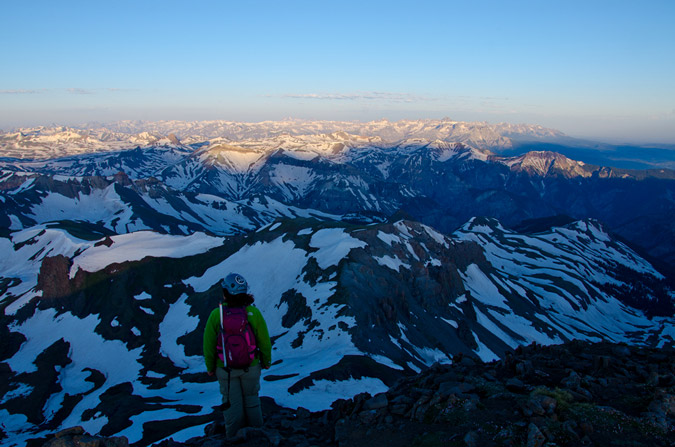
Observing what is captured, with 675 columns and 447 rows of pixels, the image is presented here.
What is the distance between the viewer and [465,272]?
14388cm

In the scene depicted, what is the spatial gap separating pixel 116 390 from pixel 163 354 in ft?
42.8

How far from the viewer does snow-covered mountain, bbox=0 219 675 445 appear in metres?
55.0

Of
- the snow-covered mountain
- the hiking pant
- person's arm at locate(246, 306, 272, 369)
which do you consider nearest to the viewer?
person's arm at locate(246, 306, 272, 369)

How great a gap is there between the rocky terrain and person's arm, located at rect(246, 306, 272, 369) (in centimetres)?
302

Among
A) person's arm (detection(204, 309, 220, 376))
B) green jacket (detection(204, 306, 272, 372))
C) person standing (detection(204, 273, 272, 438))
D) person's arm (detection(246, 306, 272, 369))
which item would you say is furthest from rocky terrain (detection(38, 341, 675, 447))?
person's arm (detection(204, 309, 220, 376))

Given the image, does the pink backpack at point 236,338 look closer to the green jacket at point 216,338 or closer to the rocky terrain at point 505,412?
the green jacket at point 216,338

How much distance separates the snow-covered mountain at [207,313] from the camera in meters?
55.0

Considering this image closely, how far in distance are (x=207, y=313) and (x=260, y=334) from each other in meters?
86.0

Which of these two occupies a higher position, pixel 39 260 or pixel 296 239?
pixel 296 239

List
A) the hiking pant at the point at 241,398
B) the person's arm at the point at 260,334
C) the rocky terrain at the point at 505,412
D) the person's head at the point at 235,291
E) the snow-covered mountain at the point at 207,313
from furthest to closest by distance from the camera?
the snow-covered mountain at the point at 207,313, the hiking pant at the point at 241,398, the person's arm at the point at 260,334, the person's head at the point at 235,291, the rocky terrain at the point at 505,412

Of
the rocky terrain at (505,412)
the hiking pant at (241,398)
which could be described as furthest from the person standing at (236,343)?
the rocky terrain at (505,412)

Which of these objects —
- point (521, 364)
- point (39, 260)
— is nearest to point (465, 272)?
point (521, 364)

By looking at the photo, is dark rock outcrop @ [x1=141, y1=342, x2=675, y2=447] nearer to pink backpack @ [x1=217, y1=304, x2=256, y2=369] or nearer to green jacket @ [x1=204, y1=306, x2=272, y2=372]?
green jacket @ [x1=204, y1=306, x2=272, y2=372]

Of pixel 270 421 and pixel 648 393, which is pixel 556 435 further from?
pixel 270 421
